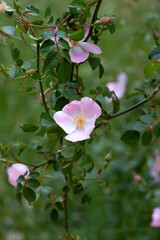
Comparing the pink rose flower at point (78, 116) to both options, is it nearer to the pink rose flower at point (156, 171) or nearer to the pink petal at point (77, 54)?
the pink petal at point (77, 54)

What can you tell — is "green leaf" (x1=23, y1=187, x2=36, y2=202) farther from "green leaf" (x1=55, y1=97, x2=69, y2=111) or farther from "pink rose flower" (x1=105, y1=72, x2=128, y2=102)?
"pink rose flower" (x1=105, y1=72, x2=128, y2=102)

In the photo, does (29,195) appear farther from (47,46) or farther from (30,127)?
(47,46)

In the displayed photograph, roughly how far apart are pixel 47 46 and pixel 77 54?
0.24 ft

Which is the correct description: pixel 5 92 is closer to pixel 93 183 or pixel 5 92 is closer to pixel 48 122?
pixel 93 183

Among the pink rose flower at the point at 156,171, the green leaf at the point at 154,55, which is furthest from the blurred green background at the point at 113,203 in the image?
the green leaf at the point at 154,55

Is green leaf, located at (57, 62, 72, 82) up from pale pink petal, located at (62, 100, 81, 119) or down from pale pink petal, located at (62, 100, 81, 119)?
up

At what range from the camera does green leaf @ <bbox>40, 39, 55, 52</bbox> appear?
23.8 inches

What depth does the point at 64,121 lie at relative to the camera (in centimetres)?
64

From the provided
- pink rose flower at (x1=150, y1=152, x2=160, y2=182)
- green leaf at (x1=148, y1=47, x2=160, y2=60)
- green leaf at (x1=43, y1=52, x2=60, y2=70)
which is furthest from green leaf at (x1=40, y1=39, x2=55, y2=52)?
pink rose flower at (x1=150, y1=152, x2=160, y2=182)

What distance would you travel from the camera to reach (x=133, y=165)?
4.76 feet

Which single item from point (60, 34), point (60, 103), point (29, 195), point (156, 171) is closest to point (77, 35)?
point (60, 34)

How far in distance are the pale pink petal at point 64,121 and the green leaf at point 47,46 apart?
0.12 metres

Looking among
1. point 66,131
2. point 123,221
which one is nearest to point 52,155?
point 66,131

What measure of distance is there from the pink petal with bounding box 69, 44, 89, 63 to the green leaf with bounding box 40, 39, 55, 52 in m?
0.06
